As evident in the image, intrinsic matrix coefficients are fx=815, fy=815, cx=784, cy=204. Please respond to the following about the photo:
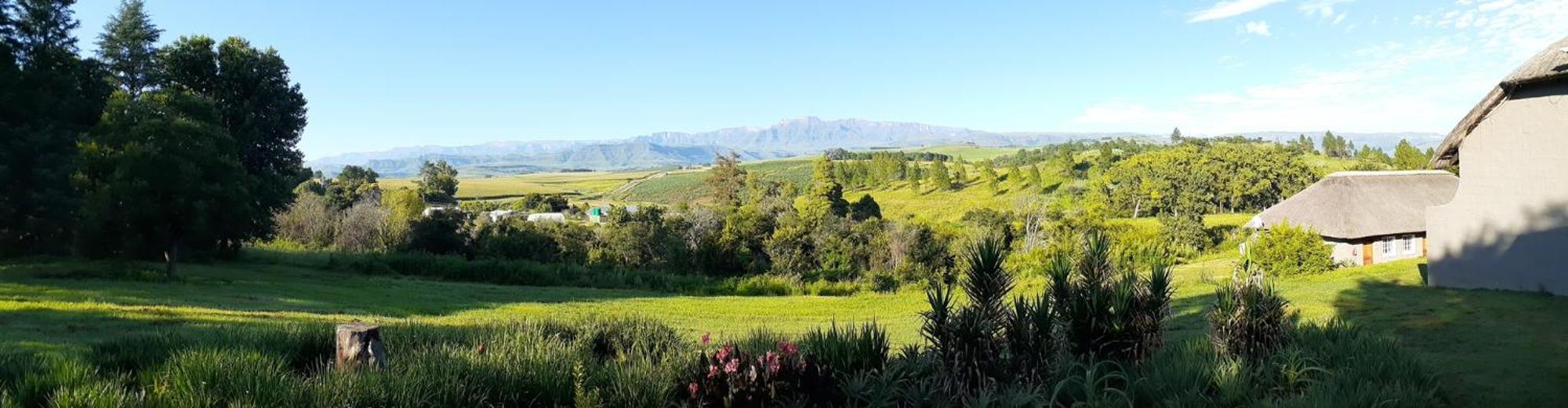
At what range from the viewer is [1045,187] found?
279 ft

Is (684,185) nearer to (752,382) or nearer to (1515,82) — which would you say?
(1515,82)

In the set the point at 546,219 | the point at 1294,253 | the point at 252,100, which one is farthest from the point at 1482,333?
the point at 546,219

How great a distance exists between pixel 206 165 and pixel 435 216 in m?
18.0

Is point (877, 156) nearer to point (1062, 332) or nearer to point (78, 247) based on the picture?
point (78, 247)

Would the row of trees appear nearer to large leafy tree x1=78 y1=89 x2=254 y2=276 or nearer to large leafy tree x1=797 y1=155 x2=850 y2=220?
large leafy tree x1=78 y1=89 x2=254 y2=276

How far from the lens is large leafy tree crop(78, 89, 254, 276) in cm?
1827

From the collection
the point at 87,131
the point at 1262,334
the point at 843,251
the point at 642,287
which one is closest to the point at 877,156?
the point at 843,251

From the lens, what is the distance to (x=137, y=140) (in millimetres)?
18609

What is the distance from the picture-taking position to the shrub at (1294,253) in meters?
23.5

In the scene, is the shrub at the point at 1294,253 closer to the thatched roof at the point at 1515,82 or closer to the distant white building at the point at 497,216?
the thatched roof at the point at 1515,82

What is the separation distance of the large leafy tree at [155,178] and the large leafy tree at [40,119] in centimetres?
361

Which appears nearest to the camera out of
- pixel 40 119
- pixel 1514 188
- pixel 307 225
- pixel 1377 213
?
pixel 1514 188

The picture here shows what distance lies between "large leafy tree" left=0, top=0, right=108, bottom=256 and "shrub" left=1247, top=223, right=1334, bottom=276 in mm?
33509

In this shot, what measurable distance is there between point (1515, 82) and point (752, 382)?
12.5m
